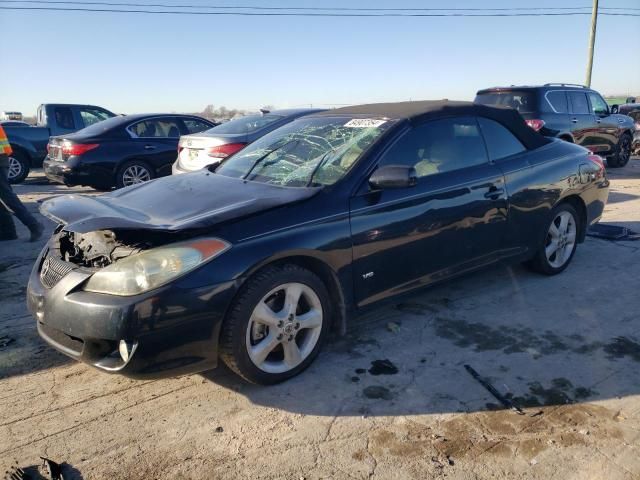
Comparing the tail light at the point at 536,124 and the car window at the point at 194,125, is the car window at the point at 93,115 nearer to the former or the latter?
the car window at the point at 194,125

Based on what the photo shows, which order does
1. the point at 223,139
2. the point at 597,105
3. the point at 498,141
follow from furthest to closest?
the point at 597,105, the point at 223,139, the point at 498,141

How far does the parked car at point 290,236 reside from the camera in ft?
8.50

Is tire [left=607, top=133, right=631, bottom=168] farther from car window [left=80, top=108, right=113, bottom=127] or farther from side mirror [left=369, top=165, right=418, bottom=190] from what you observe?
car window [left=80, top=108, right=113, bottom=127]

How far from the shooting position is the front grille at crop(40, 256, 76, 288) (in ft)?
9.42

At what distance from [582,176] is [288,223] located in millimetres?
3182

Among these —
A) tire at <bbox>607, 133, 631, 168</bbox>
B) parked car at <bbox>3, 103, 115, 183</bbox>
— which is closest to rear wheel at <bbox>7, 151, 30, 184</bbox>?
parked car at <bbox>3, 103, 115, 183</bbox>

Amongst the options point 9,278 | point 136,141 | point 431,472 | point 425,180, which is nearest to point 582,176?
point 425,180

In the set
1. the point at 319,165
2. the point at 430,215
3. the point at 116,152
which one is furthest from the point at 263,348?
the point at 116,152

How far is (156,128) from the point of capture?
9641 millimetres

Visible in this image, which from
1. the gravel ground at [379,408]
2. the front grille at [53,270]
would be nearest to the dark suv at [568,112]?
the gravel ground at [379,408]

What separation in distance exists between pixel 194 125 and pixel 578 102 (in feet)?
26.2

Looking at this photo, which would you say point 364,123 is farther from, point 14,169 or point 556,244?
point 14,169

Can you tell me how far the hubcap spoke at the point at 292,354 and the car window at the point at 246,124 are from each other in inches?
196

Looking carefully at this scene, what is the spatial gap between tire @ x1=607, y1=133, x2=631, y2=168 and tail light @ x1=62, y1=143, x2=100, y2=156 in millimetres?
11603
